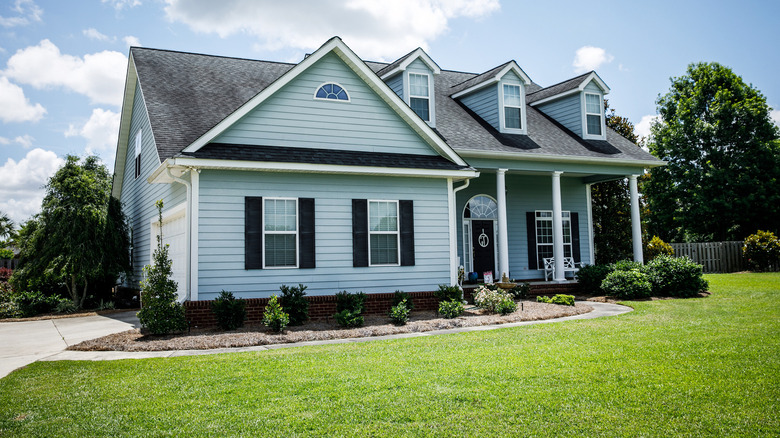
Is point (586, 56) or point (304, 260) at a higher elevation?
point (586, 56)

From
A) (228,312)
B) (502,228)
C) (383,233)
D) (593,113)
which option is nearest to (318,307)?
(228,312)

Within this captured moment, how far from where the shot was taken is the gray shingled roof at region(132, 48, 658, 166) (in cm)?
1384

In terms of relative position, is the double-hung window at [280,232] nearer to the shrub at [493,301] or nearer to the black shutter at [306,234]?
the black shutter at [306,234]

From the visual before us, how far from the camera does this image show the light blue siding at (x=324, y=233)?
11.6m

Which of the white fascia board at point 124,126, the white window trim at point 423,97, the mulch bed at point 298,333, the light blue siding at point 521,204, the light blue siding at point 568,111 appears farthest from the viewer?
the light blue siding at point 568,111

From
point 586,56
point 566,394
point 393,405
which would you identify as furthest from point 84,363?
point 586,56

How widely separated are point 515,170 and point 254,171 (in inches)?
342

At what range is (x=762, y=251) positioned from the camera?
24312 millimetres

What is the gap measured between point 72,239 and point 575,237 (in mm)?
16191

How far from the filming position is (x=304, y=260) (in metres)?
12.3

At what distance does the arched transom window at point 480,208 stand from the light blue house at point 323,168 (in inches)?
2.0

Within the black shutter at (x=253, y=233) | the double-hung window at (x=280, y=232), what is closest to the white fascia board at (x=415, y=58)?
the double-hung window at (x=280, y=232)

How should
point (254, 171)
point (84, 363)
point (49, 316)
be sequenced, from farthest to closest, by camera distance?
point (49, 316) < point (254, 171) < point (84, 363)

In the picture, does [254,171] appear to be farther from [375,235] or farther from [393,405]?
[393,405]
